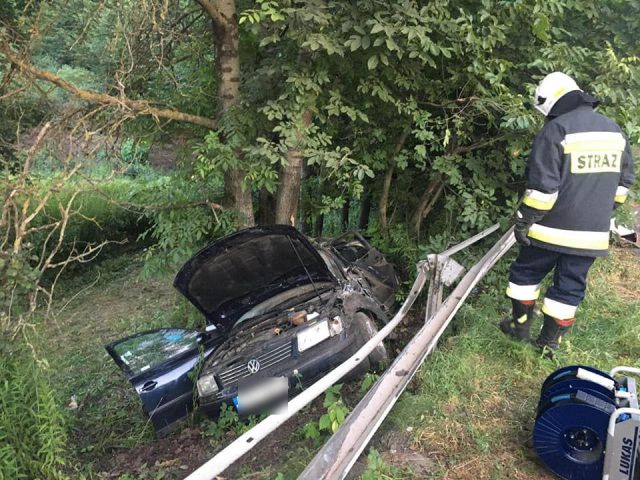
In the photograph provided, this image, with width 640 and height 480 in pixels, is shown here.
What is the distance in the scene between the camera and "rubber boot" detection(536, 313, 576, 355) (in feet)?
11.4

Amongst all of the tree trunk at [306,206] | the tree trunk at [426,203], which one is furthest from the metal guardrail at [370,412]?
the tree trunk at [306,206]

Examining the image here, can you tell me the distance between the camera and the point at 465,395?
10.3 ft

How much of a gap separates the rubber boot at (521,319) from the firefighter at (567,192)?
0.15 metres

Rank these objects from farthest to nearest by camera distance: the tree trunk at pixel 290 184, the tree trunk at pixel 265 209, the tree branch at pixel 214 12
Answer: the tree trunk at pixel 265 209
the tree trunk at pixel 290 184
the tree branch at pixel 214 12

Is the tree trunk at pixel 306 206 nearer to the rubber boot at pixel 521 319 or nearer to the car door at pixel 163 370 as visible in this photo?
the car door at pixel 163 370

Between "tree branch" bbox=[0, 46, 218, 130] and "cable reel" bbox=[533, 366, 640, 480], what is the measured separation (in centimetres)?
384

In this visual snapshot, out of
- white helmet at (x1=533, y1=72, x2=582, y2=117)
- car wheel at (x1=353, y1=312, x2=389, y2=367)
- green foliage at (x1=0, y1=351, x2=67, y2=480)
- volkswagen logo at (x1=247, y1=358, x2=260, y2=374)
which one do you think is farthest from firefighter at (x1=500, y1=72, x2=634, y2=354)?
green foliage at (x1=0, y1=351, x2=67, y2=480)

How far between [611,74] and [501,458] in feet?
11.7

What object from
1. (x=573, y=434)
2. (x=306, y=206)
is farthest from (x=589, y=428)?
(x=306, y=206)

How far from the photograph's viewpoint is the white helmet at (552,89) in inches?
132

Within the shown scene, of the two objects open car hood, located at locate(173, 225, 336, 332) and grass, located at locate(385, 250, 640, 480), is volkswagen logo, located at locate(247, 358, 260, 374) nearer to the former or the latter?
open car hood, located at locate(173, 225, 336, 332)

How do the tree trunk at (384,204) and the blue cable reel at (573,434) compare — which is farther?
the tree trunk at (384,204)

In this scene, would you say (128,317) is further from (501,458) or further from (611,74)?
(611,74)

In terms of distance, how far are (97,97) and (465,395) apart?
12.5 feet
